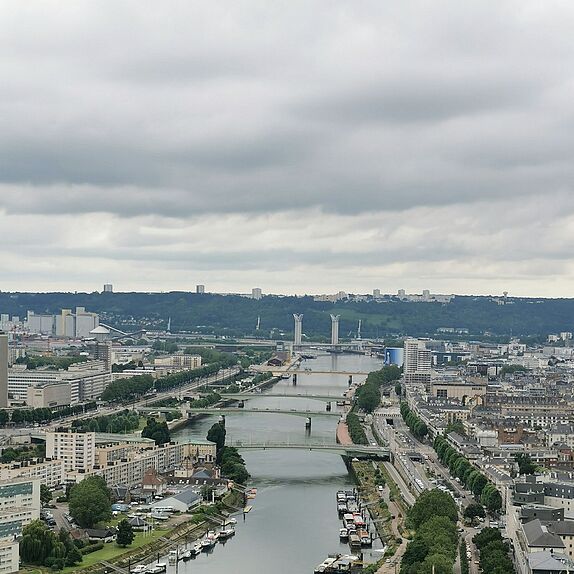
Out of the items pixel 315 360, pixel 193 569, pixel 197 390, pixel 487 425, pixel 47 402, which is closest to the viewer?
pixel 193 569

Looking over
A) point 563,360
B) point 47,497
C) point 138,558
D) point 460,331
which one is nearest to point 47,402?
point 47,497

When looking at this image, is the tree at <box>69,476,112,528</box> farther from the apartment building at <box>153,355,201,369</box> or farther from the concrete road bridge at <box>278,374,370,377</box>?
the concrete road bridge at <box>278,374,370,377</box>

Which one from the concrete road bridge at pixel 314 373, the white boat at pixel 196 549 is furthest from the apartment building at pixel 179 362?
the white boat at pixel 196 549

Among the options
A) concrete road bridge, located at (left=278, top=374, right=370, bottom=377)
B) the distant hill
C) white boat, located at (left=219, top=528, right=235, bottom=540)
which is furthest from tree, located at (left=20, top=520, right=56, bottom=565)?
the distant hill

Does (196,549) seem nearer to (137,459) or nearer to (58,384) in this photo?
(137,459)

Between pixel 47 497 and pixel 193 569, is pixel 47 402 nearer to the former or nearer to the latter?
pixel 47 497

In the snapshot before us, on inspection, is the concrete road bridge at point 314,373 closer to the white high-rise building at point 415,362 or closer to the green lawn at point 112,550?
the white high-rise building at point 415,362

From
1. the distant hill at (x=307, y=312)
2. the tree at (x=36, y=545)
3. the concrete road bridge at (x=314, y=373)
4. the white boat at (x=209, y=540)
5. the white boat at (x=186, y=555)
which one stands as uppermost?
the distant hill at (x=307, y=312)
